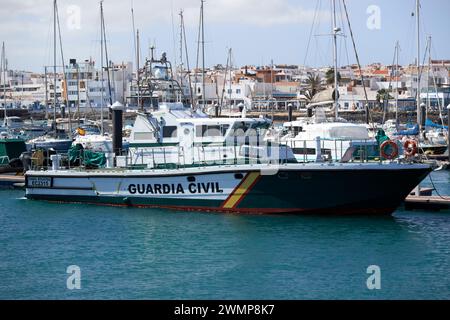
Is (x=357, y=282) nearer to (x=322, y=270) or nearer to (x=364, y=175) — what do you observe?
(x=322, y=270)

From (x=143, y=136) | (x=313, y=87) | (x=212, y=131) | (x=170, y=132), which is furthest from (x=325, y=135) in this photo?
(x=313, y=87)

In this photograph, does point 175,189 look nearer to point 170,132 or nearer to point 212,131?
point 212,131

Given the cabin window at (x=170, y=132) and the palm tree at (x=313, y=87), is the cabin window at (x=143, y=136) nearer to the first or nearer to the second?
the cabin window at (x=170, y=132)

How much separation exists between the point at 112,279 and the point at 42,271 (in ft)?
6.87

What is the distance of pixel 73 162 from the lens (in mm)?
31938

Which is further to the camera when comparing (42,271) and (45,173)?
(45,173)

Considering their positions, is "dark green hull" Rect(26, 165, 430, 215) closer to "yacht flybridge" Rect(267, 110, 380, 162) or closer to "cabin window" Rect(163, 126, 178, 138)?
"cabin window" Rect(163, 126, 178, 138)

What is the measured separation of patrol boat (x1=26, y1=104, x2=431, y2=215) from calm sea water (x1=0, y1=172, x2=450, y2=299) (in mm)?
577

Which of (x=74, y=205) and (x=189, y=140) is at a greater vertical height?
(x=189, y=140)

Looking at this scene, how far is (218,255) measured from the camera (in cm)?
2162

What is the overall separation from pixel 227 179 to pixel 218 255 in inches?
220

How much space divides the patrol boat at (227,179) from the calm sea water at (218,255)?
0.58 meters

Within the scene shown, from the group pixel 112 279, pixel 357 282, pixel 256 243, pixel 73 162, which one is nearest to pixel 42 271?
pixel 112 279

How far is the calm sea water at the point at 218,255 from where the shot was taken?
60.9 ft
